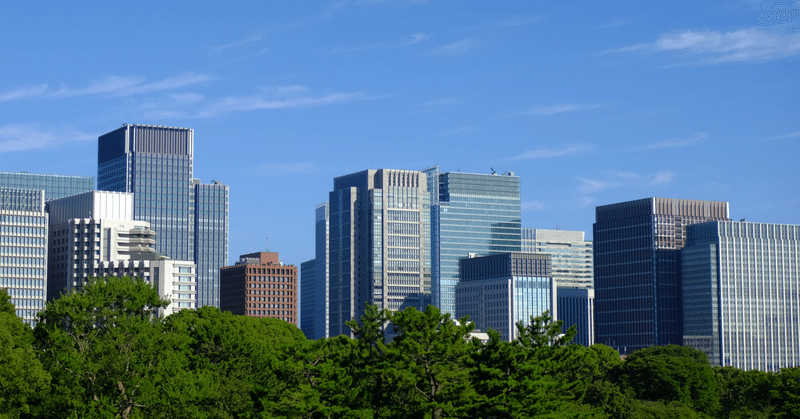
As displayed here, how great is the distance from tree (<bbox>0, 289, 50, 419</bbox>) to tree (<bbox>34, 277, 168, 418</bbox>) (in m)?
2.17

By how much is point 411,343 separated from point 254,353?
2655 cm

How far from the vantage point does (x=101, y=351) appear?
313 feet

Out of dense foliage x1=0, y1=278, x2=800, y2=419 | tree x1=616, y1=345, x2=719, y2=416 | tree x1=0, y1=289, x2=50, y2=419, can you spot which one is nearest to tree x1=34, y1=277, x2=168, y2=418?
dense foliage x1=0, y1=278, x2=800, y2=419

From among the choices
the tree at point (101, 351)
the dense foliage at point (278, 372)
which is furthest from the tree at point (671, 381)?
the tree at point (101, 351)

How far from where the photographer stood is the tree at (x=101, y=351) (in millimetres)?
93688

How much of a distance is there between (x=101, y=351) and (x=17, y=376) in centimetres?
882

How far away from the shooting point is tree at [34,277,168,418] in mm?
93688

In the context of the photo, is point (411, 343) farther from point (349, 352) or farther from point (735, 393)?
point (735, 393)

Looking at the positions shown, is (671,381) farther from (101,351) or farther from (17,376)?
(17,376)

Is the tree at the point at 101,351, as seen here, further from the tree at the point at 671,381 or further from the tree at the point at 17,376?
the tree at the point at 671,381

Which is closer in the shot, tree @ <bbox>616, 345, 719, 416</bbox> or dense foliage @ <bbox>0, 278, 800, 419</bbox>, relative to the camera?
dense foliage @ <bbox>0, 278, 800, 419</bbox>

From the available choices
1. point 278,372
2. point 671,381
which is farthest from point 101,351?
point 671,381

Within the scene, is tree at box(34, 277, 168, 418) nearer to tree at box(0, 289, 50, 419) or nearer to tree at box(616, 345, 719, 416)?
tree at box(0, 289, 50, 419)

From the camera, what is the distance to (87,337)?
100250mm
